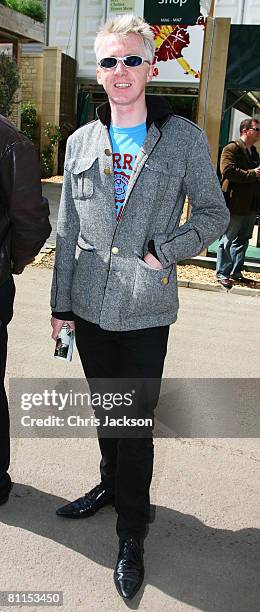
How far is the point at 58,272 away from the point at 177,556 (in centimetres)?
132

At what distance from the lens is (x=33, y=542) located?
2654mm

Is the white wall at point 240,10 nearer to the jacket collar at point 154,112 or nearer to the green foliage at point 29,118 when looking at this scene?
the green foliage at point 29,118

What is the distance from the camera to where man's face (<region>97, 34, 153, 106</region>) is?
2.26m

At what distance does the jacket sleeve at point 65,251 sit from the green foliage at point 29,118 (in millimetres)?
22674

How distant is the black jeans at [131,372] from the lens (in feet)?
7.91

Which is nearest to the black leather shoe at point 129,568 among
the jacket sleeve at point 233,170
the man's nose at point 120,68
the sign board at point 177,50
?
the man's nose at point 120,68

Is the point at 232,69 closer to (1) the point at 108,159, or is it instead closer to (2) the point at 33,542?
(1) the point at 108,159

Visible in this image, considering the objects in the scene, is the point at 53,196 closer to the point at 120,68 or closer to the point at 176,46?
the point at 176,46

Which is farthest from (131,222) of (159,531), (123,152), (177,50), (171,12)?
(177,50)

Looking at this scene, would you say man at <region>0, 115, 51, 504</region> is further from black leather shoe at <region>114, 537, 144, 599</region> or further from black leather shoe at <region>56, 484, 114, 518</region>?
black leather shoe at <region>114, 537, 144, 599</region>

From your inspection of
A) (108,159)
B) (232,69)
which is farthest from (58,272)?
(232,69)

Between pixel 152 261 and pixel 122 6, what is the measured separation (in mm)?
21692

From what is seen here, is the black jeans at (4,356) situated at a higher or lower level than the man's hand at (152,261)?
lower

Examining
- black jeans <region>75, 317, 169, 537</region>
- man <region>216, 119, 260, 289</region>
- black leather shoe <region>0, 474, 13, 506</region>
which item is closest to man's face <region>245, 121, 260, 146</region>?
man <region>216, 119, 260, 289</region>
